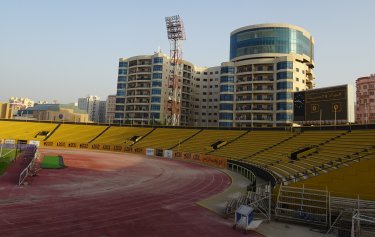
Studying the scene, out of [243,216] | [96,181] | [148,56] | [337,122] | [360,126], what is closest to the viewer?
[243,216]

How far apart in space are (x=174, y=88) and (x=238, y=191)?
73249mm

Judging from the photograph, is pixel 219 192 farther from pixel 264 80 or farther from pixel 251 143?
pixel 264 80

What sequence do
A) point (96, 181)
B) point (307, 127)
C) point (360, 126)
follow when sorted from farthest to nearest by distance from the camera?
point (307, 127), point (360, 126), point (96, 181)

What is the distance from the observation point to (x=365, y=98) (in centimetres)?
12306

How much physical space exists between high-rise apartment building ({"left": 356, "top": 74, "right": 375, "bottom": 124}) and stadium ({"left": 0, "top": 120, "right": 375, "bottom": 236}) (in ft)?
283

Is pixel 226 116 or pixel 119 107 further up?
pixel 119 107

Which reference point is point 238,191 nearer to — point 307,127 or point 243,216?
point 243,216

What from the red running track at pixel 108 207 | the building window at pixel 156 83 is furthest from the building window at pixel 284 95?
the red running track at pixel 108 207

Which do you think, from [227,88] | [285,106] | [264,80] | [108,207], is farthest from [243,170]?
[227,88]

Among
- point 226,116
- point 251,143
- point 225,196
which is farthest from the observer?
point 226,116

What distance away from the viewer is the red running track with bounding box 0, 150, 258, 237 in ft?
55.5

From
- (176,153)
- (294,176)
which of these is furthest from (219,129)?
(294,176)

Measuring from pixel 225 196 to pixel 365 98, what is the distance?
12129 cm

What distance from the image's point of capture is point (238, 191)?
96.3ft
